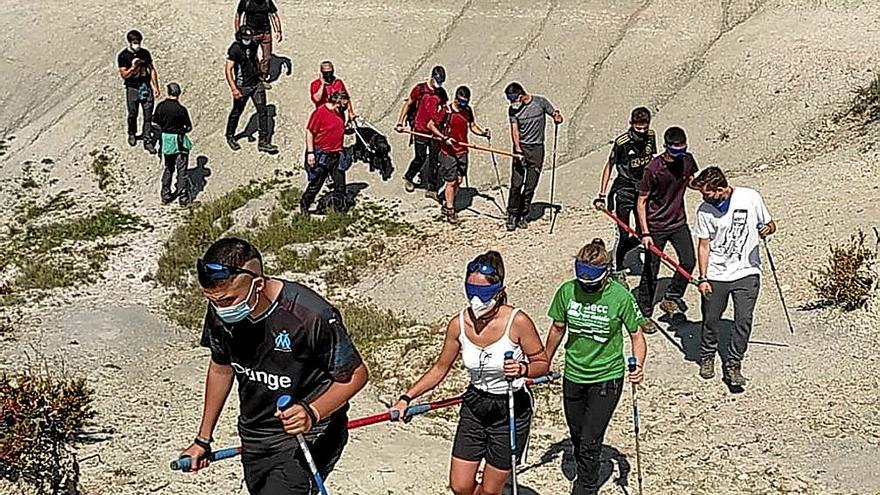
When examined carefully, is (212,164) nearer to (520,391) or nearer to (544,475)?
(544,475)

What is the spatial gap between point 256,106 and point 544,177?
4921 mm

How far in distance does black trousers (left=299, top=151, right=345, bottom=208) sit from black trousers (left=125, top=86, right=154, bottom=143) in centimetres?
394

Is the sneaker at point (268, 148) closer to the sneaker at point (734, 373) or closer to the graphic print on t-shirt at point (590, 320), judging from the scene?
the sneaker at point (734, 373)

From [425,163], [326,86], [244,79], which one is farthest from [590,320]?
[244,79]

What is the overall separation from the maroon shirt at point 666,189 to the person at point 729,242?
106cm

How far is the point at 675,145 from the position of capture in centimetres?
1013

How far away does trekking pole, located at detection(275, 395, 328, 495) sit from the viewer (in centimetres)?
534

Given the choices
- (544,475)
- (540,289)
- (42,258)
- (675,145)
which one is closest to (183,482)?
(544,475)

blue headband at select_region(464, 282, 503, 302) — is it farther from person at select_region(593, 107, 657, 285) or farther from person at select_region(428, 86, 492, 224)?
person at select_region(428, 86, 492, 224)

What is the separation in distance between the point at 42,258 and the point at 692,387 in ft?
31.2

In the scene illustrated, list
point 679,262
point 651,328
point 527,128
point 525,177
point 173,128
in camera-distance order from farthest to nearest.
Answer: point 173,128, point 525,177, point 527,128, point 651,328, point 679,262

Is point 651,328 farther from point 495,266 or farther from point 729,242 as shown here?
point 495,266

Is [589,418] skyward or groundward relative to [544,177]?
groundward

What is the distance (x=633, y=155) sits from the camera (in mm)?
11492
